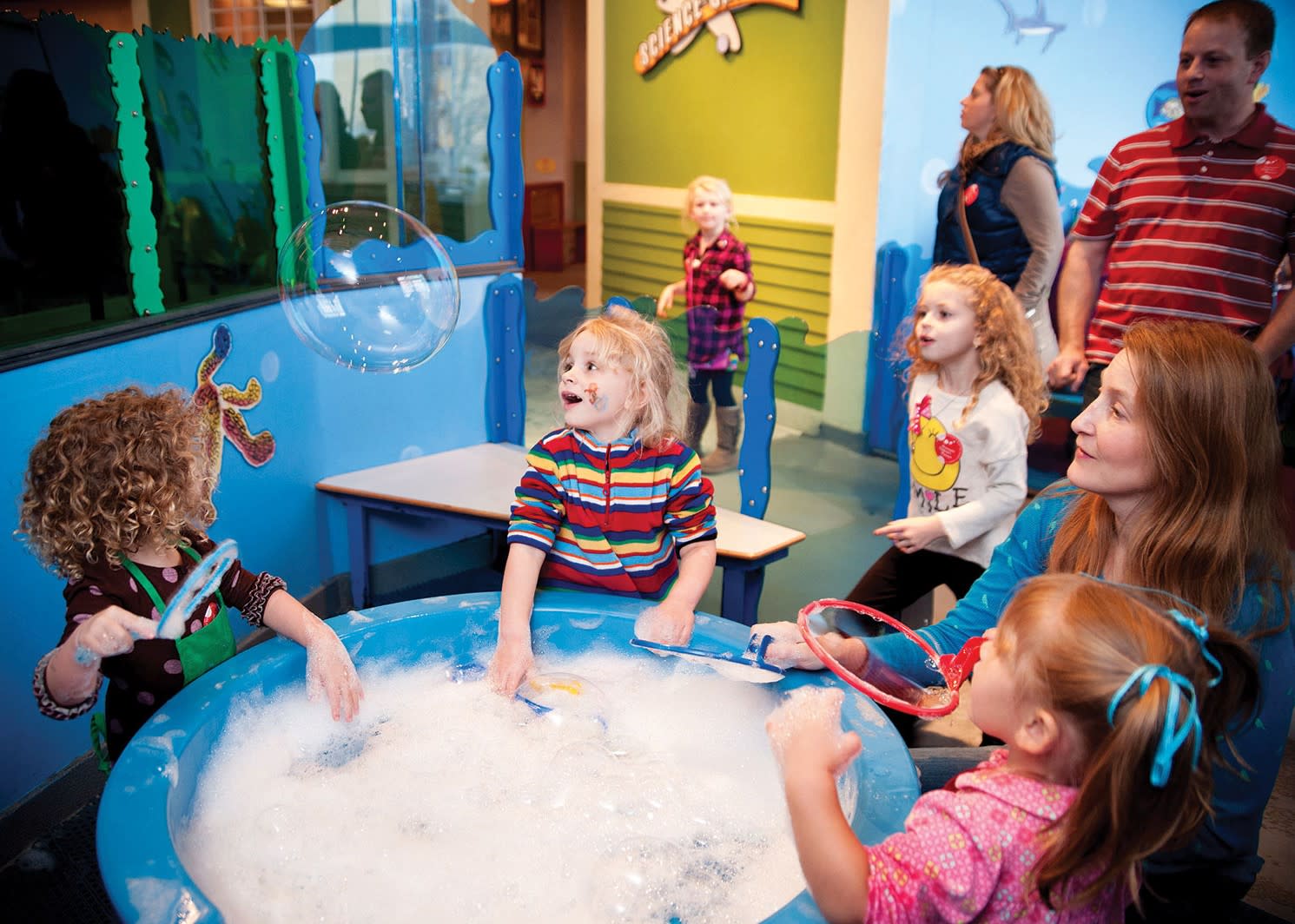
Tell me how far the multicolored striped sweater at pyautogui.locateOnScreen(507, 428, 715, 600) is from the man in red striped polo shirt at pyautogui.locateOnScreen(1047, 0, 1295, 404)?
1253mm

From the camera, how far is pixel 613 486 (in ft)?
6.90

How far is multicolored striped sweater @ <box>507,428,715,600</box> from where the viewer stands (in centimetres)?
211

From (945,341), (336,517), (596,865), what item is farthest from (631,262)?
(596,865)

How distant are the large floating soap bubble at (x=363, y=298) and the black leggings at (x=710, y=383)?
1582 mm

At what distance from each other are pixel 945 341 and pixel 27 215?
202cm

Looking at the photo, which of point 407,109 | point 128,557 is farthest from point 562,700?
point 407,109

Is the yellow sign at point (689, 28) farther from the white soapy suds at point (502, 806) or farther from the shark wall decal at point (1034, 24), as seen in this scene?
the white soapy suds at point (502, 806)

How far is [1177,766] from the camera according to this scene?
954mm

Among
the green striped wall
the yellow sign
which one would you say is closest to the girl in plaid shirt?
the green striped wall

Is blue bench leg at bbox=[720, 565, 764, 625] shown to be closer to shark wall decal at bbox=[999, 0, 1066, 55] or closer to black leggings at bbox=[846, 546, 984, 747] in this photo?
black leggings at bbox=[846, 546, 984, 747]

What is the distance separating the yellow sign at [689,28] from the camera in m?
5.60

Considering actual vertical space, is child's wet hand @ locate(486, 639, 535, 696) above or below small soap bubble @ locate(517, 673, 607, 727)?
above

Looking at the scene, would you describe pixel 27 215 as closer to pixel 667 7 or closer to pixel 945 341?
pixel 945 341

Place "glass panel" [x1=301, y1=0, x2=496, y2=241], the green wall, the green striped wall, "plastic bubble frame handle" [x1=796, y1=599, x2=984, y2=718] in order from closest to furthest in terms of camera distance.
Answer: "plastic bubble frame handle" [x1=796, y1=599, x2=984, y2=718] → "glass panel" [x1=301, y1=0, x2=496, y2=241] → the green striped wall → the green wall
